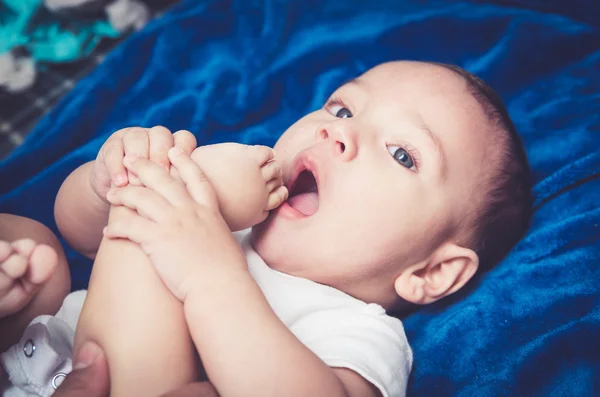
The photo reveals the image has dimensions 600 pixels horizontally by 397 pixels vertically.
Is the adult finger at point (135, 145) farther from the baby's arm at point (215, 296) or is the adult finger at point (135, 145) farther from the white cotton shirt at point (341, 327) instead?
the white cotton shirt at point (341, 327)

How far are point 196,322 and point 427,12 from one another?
1.12 meters

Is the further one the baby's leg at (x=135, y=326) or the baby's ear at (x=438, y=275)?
the baby's ear at (x=438, y=275)

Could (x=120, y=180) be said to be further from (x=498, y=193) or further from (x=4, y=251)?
(x=498, y=193)

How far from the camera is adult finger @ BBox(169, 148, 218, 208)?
2.42 feet

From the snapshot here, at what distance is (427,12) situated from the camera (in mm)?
1446

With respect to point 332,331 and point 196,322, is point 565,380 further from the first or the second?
point 196,322

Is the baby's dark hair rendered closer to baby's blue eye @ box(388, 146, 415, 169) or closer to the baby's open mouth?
baby's blue eye @ box(388, 146, 415, 169)

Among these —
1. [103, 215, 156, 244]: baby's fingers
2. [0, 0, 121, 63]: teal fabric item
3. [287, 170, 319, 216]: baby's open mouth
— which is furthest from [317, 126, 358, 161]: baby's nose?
[0, 0, 121, 63]: teal fabric item

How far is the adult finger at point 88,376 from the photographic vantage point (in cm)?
64

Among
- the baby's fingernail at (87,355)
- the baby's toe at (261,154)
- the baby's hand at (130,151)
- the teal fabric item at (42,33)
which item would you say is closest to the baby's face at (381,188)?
the baby's toe at (261,154)

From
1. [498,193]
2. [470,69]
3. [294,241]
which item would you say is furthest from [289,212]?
[470,69]

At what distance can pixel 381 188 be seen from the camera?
2.90 ft

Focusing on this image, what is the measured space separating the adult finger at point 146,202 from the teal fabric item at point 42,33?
1138 mm

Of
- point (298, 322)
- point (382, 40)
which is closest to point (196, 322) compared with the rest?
point (298, 322)
